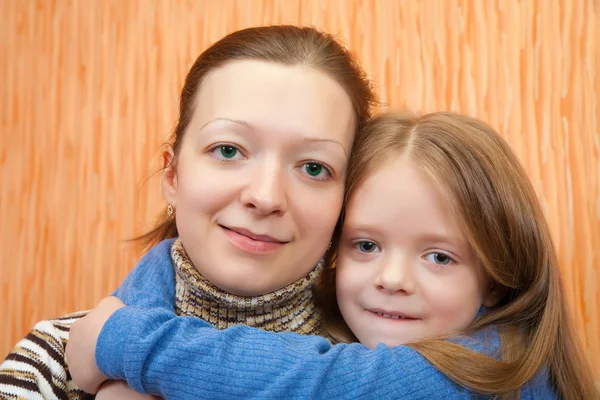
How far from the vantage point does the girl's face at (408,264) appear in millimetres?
1125

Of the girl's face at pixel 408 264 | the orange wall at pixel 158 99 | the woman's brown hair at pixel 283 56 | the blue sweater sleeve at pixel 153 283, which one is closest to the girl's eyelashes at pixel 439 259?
the girl's face at pixel 408 264

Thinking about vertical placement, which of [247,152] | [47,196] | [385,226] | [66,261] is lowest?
[66,261]

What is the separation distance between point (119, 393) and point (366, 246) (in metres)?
0.46

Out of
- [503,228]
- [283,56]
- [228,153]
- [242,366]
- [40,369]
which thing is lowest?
[40,369]

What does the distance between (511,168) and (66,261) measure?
46.7 inches

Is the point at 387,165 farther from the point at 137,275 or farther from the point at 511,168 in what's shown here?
the point at 137,275

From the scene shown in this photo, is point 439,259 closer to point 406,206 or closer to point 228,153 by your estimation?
point 406,206

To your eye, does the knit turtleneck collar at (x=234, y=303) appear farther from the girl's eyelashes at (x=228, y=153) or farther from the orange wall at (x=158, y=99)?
the orange wall at (x=158, y=99)

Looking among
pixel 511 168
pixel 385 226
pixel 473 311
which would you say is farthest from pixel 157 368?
pixel 511 168

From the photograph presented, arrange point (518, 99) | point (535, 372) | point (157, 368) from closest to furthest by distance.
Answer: point (157, 368) < point (535, 372) < point (518, 99)

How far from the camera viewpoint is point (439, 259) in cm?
115

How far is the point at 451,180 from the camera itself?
1.14 meters

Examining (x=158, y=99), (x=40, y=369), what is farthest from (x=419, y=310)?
(x=158, y=99)

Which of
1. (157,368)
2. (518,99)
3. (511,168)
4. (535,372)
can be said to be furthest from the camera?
(518,99)
